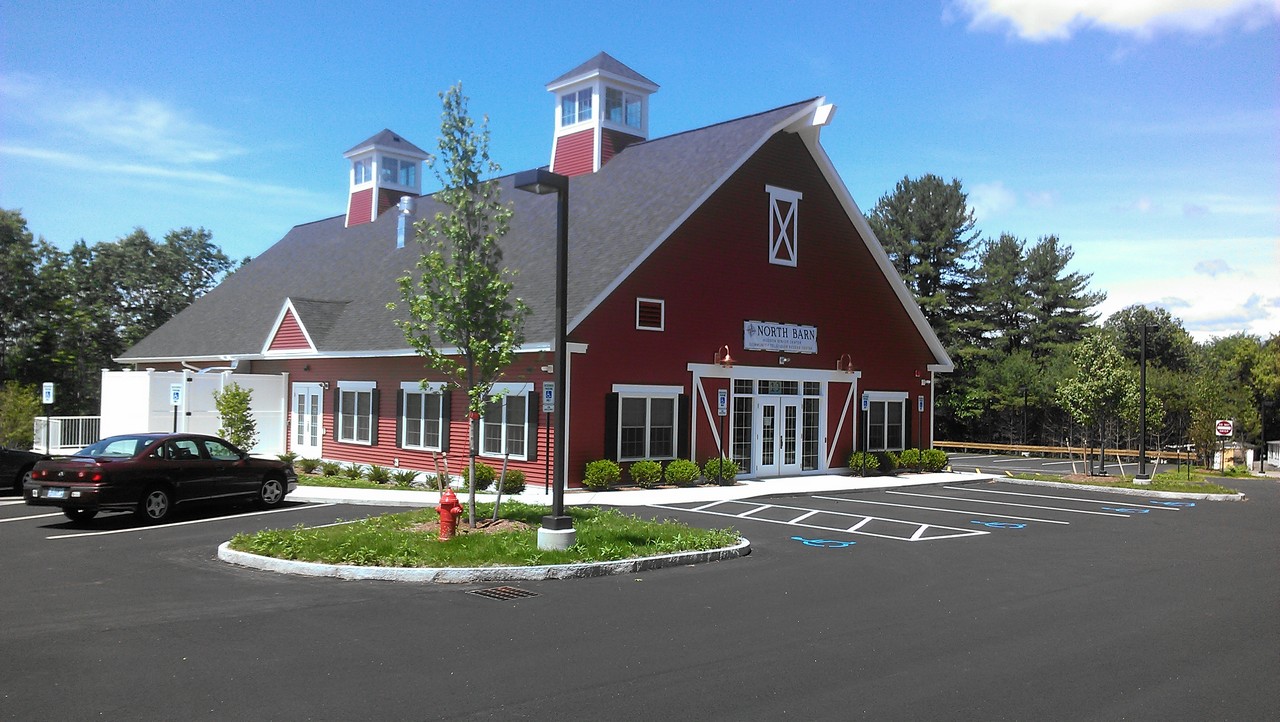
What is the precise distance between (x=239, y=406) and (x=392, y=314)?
190 inches

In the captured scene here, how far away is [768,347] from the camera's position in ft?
86.9

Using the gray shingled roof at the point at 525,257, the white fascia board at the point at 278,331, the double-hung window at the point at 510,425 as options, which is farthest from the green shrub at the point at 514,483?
the white fascia board at the point at 278,331

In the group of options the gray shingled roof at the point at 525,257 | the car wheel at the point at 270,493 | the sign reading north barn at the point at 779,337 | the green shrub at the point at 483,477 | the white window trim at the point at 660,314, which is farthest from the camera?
the sign reading north barn at the point at 779,337

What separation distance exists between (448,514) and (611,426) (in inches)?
376

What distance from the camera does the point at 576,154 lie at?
106 ft

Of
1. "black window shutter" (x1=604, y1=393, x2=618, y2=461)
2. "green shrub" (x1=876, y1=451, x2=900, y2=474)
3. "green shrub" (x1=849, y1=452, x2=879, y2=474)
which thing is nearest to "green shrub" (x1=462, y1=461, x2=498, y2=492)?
"black window shutter" (x1=604, y1=393, x2=618, y2=461)

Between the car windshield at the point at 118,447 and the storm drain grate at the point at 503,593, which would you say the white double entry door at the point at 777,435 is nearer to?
the car windshield at the point at 118,447

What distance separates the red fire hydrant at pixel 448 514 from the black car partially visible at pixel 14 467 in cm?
1224

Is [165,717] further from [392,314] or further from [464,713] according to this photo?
[392,314]

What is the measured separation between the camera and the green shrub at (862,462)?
28.4m

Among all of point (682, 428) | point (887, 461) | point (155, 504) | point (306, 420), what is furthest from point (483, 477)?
point (887, 461)

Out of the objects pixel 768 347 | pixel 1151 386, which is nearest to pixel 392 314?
pixel 768 347

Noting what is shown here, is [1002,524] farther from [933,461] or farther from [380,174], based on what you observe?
[380,174]

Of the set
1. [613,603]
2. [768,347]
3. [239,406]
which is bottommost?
[613,603]
